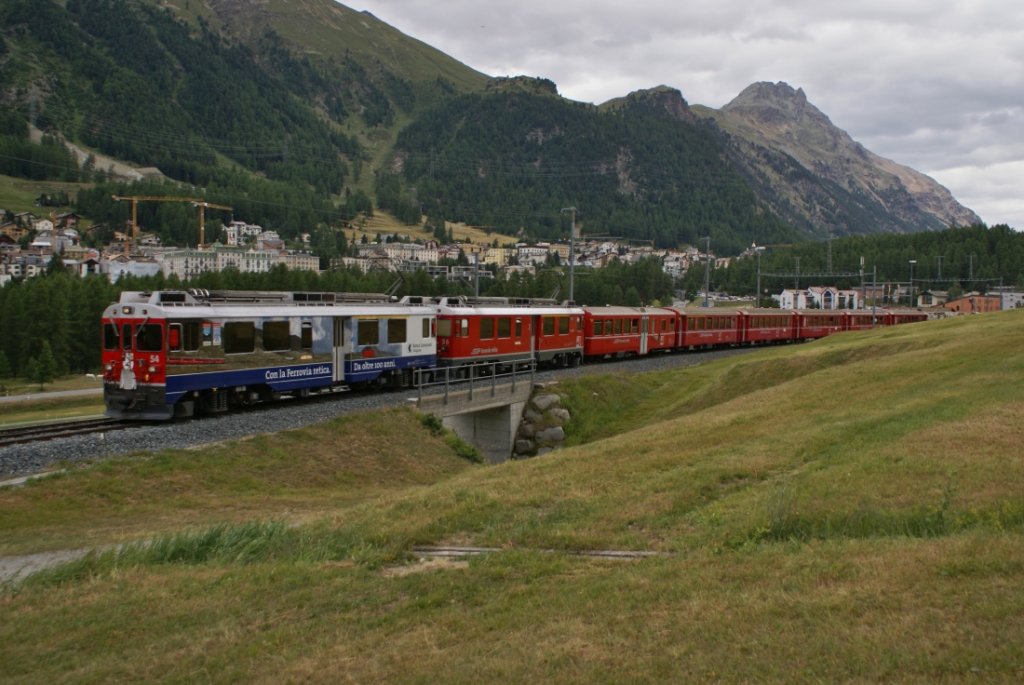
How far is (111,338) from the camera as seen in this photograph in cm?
2430

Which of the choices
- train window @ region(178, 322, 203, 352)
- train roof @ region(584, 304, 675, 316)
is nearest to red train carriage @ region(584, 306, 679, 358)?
train roof @ region(584, 304, 675, 316)

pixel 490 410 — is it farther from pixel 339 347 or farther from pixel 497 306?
pixel 497 306

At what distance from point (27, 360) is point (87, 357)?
237 inches

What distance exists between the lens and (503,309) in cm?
4025

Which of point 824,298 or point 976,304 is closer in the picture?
point 976,304

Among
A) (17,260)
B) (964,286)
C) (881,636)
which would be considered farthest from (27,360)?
(964,286)

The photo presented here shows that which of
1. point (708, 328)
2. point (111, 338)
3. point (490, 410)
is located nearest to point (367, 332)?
point (490, 410)

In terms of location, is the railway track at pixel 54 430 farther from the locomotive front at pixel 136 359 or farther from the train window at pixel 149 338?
the train window at pixel 149 338

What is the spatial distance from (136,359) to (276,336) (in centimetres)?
451

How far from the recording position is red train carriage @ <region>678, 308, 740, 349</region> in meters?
58.0

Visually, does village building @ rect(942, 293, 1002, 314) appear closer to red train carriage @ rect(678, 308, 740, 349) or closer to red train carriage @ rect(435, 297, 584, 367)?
red train carriage @ rect(678, 308, 740, 349)

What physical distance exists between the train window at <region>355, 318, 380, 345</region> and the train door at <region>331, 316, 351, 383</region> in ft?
1.88

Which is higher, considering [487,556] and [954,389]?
[954,389]

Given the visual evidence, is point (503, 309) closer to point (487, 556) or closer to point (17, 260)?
point (487, 556)
